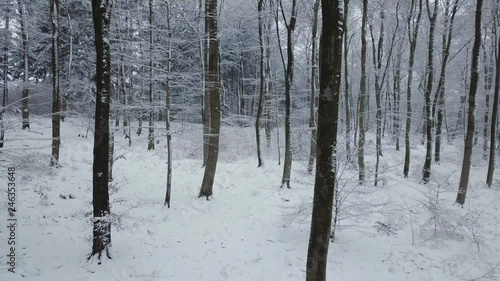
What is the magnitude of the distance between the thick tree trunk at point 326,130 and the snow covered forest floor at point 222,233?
235 cm

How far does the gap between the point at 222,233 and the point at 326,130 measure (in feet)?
16.5

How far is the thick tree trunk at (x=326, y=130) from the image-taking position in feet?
11.8

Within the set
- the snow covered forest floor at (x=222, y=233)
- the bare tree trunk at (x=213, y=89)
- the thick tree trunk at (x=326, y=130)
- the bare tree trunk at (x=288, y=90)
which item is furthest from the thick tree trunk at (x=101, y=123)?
the bare tree trunk at (x=288, y=90)

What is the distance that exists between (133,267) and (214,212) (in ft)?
11.4

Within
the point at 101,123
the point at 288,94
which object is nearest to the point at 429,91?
the point at 288,94

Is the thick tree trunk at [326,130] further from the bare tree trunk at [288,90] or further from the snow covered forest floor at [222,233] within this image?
the bare tree trunk at [288,90]

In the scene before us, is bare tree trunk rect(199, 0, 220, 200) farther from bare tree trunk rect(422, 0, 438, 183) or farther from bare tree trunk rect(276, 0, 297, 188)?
bare tree trunk rect(422, 0, 438, 183)

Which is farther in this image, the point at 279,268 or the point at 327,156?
the point at 279,268

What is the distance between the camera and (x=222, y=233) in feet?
24.7

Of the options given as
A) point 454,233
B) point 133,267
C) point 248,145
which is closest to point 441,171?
point 454,233

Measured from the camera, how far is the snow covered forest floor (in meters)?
5.60

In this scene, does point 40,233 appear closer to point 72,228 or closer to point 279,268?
point 72,228

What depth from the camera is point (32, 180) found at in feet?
29.9

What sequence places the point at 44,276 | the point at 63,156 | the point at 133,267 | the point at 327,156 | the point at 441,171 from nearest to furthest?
the point at 327,156
the point at 44,276
the point at 133,267
the point at 63,156
the point at 441,171
